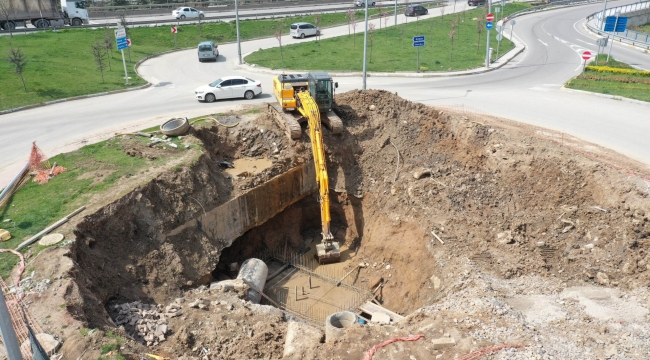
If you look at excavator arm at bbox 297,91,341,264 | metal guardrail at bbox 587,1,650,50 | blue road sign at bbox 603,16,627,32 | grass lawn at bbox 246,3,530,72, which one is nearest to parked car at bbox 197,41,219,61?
grass lawn at bbox 246,3,530,72

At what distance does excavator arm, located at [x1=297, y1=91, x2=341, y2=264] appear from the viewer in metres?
17.0

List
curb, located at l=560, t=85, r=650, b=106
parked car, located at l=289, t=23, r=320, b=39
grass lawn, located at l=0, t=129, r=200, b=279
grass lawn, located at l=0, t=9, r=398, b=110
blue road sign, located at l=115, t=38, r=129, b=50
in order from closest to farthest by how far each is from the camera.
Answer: grass lawn, located at l=0, t=129, r=200, b=279 → curb, located at l=560, t=85, r=650, b=106 → grass lawn, located at l=0, t=9, r=398, b=110 → blue road sign, located at l=115, t=38, r=129, b=50 → parked car, located at l=289, t=23, r=320, b=39

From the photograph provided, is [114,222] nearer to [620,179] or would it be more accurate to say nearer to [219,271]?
[219,271]

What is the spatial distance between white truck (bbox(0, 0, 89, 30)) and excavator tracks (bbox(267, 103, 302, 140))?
32246mm

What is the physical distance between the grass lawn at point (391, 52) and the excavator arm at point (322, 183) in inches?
747

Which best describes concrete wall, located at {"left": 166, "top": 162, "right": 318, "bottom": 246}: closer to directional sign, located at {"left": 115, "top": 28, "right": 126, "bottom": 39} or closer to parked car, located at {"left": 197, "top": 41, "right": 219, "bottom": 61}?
directional sign, located at {"left": 115, "top": 28, "right": 126, "bottom": 39}

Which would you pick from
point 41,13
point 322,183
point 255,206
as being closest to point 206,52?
point 41,13

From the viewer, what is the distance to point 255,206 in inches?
715

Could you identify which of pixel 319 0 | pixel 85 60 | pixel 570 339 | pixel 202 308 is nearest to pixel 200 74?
pixel 85 60

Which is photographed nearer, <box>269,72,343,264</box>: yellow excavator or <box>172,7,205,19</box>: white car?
<box>269,72,343,264</box>: yellow excavator

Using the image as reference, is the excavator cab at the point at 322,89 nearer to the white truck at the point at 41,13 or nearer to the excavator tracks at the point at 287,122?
the excavator tracks at the point at 287,122

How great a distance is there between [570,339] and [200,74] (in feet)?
102

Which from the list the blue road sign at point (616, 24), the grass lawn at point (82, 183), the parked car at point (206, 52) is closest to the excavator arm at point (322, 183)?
the grass lawn at point (82, 183)

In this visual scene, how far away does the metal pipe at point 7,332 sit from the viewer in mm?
6773
